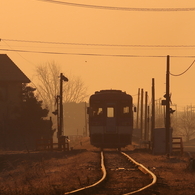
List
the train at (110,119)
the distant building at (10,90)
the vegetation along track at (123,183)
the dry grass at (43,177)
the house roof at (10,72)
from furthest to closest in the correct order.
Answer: the house roof at (10,72)
the distant building at (10,90)
the train at (110,119)
the dry grass at (43,177)
the vegetation along track at (123,183)

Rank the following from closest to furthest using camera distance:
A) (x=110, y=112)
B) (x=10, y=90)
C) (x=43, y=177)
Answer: (x=43, y=177), (x=110, y=112), (x=10, y=90)

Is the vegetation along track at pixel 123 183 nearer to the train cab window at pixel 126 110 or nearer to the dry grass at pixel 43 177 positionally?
the dry grass at pixel 43 177

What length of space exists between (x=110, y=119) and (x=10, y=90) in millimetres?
23272

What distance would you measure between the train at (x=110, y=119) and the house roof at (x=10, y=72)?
22268 millimetres

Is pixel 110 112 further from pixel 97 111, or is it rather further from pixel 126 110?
pixel 126 110

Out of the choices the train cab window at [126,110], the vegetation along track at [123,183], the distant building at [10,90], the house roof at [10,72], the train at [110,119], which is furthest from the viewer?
the house roof at [10,72]

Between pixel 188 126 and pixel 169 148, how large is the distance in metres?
113

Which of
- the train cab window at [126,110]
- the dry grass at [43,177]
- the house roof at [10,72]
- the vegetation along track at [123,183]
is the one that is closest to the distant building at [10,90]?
the house roof at [10,72]

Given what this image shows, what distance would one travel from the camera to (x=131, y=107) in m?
35.0

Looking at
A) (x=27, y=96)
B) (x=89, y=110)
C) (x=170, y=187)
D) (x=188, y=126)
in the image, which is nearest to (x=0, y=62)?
(x=27, y=96)

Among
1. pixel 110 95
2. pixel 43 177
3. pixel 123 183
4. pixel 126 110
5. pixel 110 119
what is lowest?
pixel 43 177

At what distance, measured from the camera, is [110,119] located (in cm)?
3450

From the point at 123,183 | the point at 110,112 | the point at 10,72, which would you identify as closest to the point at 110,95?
the point at 110,112

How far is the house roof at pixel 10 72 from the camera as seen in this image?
55562 mm
